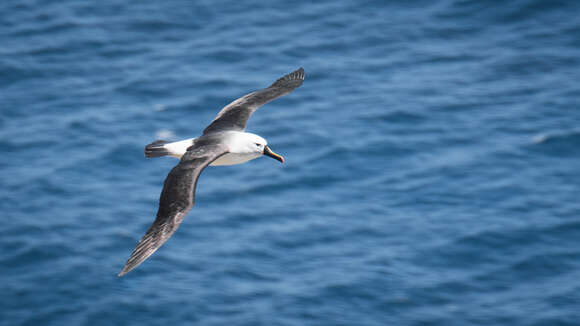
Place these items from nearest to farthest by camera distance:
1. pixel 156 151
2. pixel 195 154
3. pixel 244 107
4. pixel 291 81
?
pixel 195 154, pixel 156 151, pixel 244 107, pixel 291 81

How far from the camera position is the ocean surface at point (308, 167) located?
1125 inches

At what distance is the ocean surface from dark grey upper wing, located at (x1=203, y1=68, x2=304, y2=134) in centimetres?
989

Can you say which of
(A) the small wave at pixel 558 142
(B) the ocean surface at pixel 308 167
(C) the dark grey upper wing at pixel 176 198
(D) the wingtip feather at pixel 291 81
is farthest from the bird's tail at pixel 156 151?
(A) the small wave at pixel 558 142

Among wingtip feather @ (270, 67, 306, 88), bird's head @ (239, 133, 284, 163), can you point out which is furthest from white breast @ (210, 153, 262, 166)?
wingtip feather @ (270, 67, 306, 88)

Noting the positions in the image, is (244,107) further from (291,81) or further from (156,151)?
(156,151)

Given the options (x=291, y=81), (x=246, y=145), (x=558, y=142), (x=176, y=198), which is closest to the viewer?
(x=176, y=198)

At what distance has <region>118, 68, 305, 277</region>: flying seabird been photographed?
14695mm

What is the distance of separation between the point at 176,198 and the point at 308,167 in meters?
17.4

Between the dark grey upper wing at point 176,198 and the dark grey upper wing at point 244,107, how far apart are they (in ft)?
6.55

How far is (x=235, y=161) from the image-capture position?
17438 millimetres

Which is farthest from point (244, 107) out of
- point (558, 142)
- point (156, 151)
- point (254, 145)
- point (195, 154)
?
point (558, 142)

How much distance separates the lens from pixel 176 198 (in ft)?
50.5

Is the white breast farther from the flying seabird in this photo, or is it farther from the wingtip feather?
the wingtip feather

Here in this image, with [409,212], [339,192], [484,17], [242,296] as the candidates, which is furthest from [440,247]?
[484,17]
